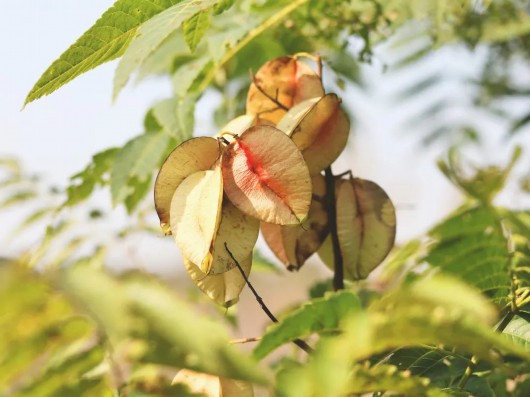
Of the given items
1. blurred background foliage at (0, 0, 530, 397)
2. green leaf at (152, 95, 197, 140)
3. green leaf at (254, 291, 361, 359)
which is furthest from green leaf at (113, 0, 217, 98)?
green leaf at (254, 291, 361, 359)

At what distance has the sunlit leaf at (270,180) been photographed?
3.23 ft

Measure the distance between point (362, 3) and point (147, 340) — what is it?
1.20 meters

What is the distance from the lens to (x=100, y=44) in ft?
3.16

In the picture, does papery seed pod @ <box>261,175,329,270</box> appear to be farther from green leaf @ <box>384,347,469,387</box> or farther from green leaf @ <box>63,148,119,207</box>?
green leaf @ <box>63,148,119,207</box>

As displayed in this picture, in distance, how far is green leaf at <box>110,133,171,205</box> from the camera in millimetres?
1347

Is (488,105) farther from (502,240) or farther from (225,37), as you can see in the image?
(502,240)

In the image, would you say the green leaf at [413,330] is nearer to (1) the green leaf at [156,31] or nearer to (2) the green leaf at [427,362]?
(2) the green leaf at [427,362]

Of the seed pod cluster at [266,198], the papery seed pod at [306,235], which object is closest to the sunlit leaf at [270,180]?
the seed pod cluster at [266,198]

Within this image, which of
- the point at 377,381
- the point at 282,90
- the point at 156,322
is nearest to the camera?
the point at 156,322

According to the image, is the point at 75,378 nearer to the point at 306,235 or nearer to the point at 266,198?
the point at 266,198

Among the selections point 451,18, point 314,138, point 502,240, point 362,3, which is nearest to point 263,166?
point 314,138

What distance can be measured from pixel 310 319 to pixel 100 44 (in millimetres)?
476

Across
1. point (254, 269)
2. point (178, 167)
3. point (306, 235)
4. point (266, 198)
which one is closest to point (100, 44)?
point (178, 167)

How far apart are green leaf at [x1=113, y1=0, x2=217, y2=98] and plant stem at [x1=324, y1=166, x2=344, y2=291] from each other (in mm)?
325
